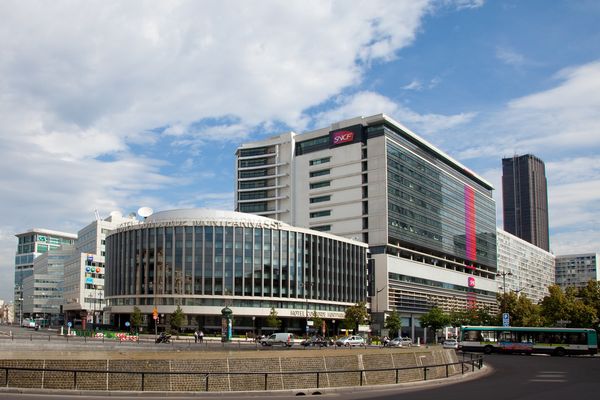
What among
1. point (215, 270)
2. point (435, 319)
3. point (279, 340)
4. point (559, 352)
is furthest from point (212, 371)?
point (435, 319)

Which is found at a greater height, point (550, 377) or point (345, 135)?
point (345, 135)

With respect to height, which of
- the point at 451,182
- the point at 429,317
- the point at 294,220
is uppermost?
the point at 451,182

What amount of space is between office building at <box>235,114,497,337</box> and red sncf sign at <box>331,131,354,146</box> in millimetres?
243

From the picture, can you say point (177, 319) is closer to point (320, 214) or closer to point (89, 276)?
point (320, 214)

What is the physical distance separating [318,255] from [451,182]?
65.4 metres

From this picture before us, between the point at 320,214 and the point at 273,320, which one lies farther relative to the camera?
the point at 320,214

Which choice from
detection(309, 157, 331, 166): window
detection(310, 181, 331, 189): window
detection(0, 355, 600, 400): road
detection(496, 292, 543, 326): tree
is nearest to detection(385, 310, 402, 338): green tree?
detection(496, 292, 543, 326): tree

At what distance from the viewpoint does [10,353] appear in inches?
968

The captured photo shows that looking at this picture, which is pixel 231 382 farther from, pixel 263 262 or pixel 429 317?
pixel 429 317

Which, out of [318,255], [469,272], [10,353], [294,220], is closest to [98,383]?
[10,353]

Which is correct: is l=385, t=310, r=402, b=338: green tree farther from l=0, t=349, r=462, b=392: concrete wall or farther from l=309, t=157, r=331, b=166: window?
l=0, t=349, r=462, b=392: concrete wall

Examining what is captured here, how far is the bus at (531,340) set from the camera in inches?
2680

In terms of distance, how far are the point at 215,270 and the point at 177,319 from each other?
12.3 meters

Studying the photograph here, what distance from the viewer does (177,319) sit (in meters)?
106
